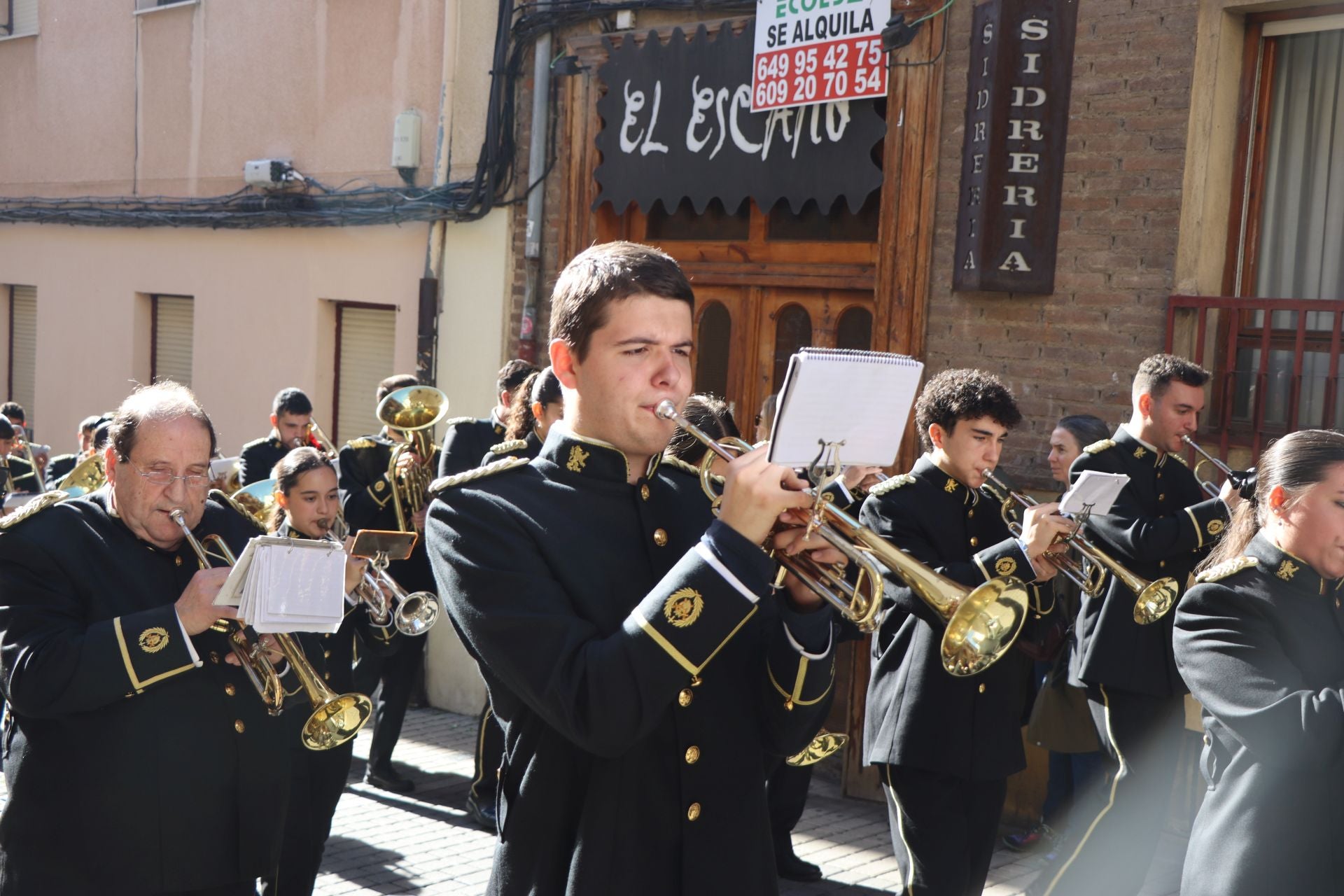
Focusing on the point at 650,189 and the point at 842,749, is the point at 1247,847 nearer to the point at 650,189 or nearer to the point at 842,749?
the point at 842,749

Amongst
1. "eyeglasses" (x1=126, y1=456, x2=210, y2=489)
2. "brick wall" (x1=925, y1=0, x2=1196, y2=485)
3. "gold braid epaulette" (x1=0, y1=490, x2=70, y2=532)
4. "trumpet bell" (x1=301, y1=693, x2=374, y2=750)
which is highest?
"brick wall" (x1=925, y1=0, x2=1196, y2=485)

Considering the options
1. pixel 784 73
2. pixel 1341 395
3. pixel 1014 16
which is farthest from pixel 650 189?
pixel 1341 395

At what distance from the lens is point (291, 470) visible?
5602 millimetres

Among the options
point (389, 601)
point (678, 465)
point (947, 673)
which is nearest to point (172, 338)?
point (389, 601)

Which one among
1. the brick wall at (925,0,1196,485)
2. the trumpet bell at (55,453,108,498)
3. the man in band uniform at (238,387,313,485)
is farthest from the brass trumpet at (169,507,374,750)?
the man in band uniform at (238,387,313,485)

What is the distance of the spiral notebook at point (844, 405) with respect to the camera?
88.9 inches

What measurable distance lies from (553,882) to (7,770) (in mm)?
1854

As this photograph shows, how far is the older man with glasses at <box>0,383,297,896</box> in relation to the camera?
3414 millimetres

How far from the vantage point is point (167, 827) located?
346 centimetres

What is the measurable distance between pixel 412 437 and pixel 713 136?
2.37m

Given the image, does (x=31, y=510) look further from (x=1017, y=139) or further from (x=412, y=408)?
(x=1017, y=139)

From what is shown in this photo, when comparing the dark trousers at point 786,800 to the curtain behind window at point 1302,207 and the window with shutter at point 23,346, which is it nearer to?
the curtain behind window at point 1302,207

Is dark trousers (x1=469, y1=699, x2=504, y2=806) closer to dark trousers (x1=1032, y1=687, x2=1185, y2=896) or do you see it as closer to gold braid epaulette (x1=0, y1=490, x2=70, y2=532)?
dark trousers (x1=1032, y1=687, x2=1185, y2=896)

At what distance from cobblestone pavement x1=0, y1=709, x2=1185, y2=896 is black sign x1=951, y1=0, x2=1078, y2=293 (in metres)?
2.65
